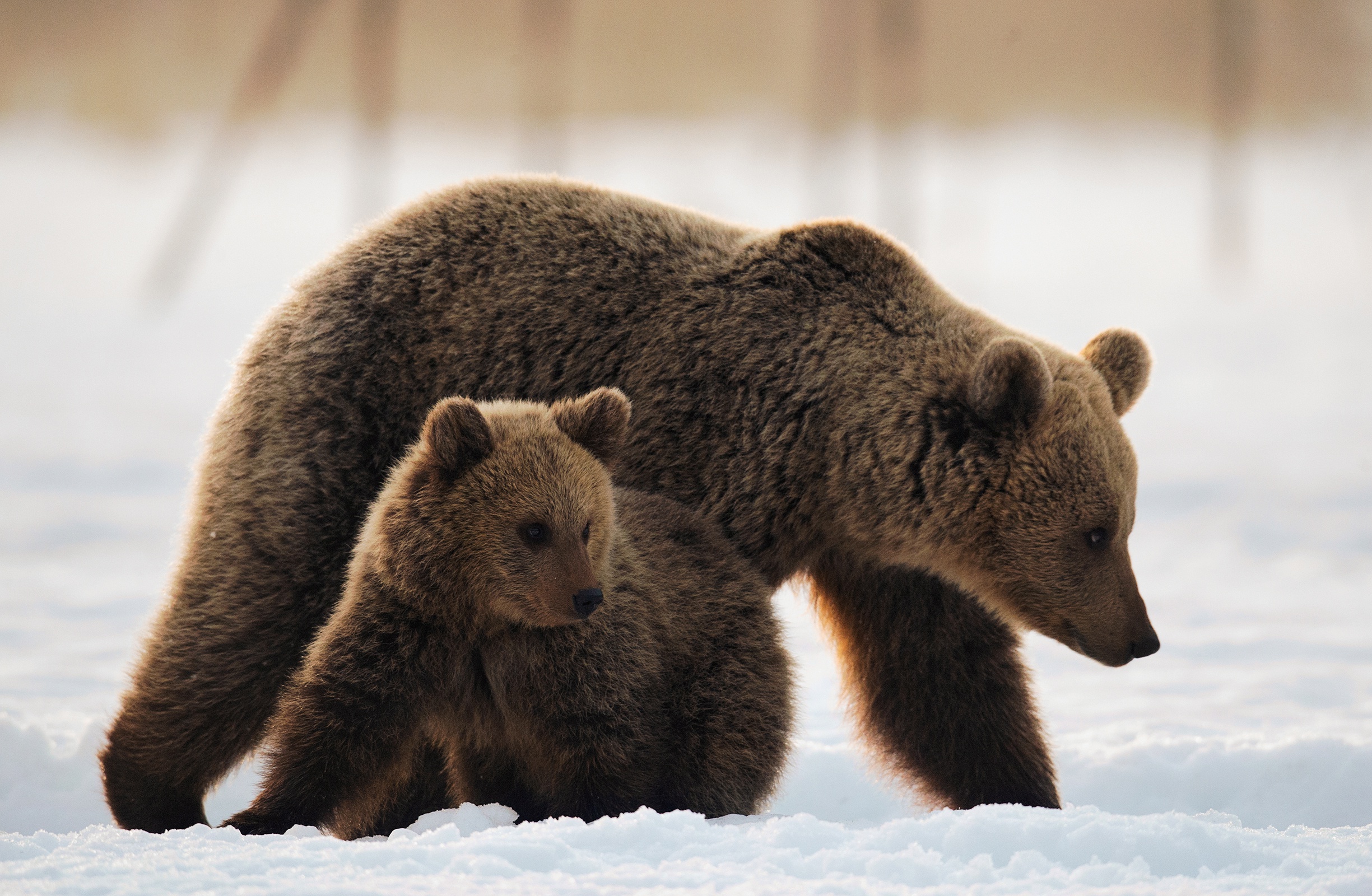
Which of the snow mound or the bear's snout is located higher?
the snow mound

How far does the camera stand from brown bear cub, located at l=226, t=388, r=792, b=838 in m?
4.53

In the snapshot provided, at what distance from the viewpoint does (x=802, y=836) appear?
425 cm

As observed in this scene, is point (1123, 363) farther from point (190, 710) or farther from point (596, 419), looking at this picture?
point (190, 710)

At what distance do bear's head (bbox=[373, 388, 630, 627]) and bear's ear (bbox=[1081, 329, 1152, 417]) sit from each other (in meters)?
2.30

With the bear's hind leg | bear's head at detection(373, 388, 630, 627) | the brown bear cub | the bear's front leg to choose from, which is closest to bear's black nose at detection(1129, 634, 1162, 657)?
the bear's front leg

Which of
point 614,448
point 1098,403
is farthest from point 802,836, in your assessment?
point 1098,403

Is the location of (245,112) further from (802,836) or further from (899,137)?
(802,836)

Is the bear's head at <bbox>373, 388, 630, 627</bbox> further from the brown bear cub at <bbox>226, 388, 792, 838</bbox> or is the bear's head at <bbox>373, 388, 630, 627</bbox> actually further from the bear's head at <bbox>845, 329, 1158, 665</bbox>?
the bear's head at <bbox>845, 329, 1158, 665</bbox>

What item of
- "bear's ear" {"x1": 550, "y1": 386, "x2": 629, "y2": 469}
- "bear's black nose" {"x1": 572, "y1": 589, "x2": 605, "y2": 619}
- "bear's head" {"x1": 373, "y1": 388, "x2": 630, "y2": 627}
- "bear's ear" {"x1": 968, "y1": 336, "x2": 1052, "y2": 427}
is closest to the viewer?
"bear's black nose" {"x1": 572, "y1": 589, "x2": 605, "y2": 619}

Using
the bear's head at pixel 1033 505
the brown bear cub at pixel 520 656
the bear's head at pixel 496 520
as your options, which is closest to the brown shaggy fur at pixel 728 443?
the bear's head at pixel 1033 505

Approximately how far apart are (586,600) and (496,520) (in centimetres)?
40

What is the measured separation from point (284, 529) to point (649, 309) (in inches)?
61.8

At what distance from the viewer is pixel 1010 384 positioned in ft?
17.3

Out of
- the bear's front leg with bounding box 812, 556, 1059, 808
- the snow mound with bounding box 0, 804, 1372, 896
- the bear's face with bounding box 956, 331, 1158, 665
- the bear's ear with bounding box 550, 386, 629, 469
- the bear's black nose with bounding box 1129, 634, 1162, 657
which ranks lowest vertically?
the bear's front leg with bounding box 812, 556, 1059, 808
